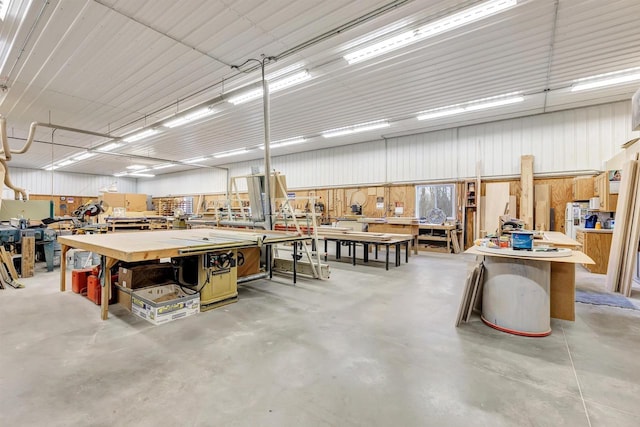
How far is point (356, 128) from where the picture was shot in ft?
31.1

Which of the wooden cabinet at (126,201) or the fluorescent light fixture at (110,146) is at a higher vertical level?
the fluorescent light fixture at (110,146)

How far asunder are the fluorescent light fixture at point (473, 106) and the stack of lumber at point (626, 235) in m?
2.95

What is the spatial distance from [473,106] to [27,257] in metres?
10.2

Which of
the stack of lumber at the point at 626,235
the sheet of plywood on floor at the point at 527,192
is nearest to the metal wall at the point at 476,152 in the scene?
the sheet of plywood on floor at the point at 527,192

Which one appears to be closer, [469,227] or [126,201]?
[469,227]

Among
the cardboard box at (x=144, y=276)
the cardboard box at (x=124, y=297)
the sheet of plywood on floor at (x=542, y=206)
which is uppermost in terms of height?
the sheet of plywood on floor at (x=542, y=206)

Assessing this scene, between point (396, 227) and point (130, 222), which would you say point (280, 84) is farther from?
point (130, 222)

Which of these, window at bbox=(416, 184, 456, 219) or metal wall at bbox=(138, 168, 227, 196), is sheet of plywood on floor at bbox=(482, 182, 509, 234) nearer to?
window at bbox=(416, 184, 456, 219)

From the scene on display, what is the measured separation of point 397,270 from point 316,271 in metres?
1.95

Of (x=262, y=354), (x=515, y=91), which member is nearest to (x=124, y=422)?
(x=262, y=354)

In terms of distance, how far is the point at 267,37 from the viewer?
14.5 ft

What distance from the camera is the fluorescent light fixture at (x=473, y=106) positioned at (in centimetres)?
680

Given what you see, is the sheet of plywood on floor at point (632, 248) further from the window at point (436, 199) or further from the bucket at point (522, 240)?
the window at point (436, 199)

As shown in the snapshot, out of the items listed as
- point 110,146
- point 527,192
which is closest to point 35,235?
point 110,146
